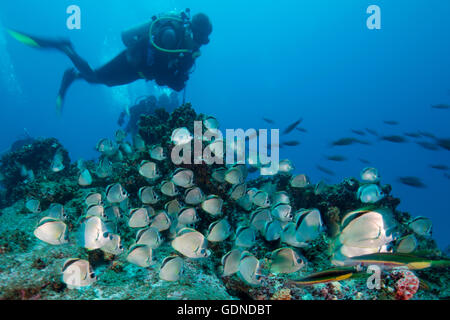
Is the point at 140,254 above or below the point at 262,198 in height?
below

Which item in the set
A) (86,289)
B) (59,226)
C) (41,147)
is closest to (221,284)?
(86,289)

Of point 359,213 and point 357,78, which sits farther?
point 357,78

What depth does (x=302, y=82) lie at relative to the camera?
469 ft

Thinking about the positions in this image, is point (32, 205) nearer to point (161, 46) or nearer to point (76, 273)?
point (76, 273)

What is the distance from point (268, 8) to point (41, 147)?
146 m

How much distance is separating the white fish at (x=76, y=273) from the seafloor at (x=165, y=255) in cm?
77

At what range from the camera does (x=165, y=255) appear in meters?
4.20

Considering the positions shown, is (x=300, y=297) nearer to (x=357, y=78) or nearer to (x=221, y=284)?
(x=221, y=284)

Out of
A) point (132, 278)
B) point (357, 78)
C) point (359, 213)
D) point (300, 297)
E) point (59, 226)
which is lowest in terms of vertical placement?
point (300, 297)

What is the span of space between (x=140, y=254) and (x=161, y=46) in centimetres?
735

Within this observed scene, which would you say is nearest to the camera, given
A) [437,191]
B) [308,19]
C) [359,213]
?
[359,213]

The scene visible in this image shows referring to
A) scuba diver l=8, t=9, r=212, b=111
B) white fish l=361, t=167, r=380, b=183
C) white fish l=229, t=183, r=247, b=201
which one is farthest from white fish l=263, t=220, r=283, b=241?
scuba diver l=8, t=9, r=212, b=111

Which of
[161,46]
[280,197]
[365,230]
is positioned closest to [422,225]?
[280,197]

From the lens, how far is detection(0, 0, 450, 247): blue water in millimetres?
105125
